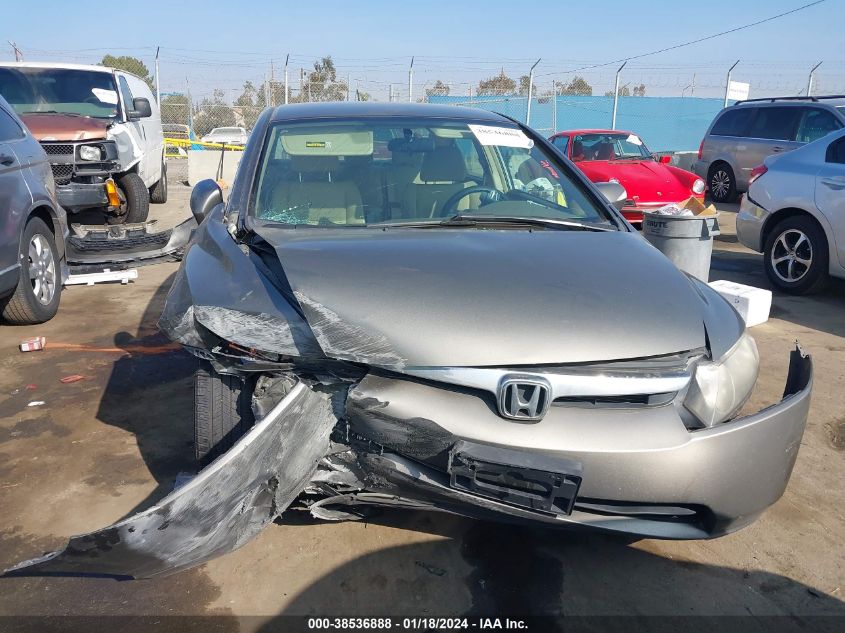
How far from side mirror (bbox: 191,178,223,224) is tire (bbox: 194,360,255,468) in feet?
4.12

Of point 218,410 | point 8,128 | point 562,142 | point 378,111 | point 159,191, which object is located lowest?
point 159,191

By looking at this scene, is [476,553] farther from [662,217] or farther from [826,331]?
[826,331]

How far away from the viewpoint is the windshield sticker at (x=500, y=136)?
349cm

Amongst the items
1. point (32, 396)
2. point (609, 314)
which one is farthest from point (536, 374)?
point (32, 396)

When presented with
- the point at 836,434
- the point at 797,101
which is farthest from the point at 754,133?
the point at 836,434

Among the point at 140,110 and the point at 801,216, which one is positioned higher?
the point at 140,110

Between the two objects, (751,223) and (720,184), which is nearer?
(751,223)

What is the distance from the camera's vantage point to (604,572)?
2.46 meters

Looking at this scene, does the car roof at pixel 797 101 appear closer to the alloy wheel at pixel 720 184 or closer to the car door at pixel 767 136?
the car door at pixel 767 136

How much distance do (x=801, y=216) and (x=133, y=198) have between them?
755 centimetres

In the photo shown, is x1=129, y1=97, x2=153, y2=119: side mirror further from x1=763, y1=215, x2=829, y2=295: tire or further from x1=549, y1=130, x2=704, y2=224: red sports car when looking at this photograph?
x1=763, y1=215, x2=829, y2=295: tire

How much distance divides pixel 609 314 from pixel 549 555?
965 millimetres

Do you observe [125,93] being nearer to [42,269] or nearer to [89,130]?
[89,130]

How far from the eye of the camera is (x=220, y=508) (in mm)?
1933
